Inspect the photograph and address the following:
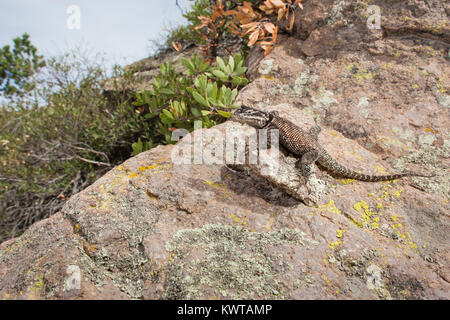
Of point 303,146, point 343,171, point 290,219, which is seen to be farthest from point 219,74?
point 290,219

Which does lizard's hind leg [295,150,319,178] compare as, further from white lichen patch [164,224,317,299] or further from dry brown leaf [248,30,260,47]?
dry brown leaf [248,30,260,47]

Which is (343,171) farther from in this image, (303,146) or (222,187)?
(222,187)

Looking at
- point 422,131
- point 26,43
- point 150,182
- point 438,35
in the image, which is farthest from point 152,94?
point 26,43

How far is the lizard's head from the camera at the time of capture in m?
3.36

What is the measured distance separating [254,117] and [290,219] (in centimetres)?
138

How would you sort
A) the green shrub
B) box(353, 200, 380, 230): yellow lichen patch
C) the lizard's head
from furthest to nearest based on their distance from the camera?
the green shrub
the lizard's head
box(353, 200, 380, 230): yellow lichen patch

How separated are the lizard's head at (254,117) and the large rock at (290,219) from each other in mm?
135

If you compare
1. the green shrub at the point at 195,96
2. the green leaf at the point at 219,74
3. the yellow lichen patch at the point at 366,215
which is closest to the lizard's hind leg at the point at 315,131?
the yellow lichen patch at the point at 366,215

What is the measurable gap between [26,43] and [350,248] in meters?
24.8

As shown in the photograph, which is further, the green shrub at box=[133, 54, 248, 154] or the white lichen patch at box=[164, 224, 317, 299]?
the green shrub at box=[133, 54, 248, 154]

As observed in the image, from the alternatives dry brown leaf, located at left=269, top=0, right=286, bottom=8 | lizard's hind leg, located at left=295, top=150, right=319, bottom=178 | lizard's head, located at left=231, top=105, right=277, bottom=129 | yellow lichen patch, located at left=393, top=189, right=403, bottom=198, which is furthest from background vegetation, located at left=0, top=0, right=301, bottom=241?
yellow lichen patch, located at left=393, top=189, right=403, bottom=198

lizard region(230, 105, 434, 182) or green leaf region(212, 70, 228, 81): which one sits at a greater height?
green leaf region(212, 70, 228, 81)

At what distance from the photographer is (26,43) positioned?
19750 mm

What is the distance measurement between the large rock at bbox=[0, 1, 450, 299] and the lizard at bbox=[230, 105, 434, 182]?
132mm
